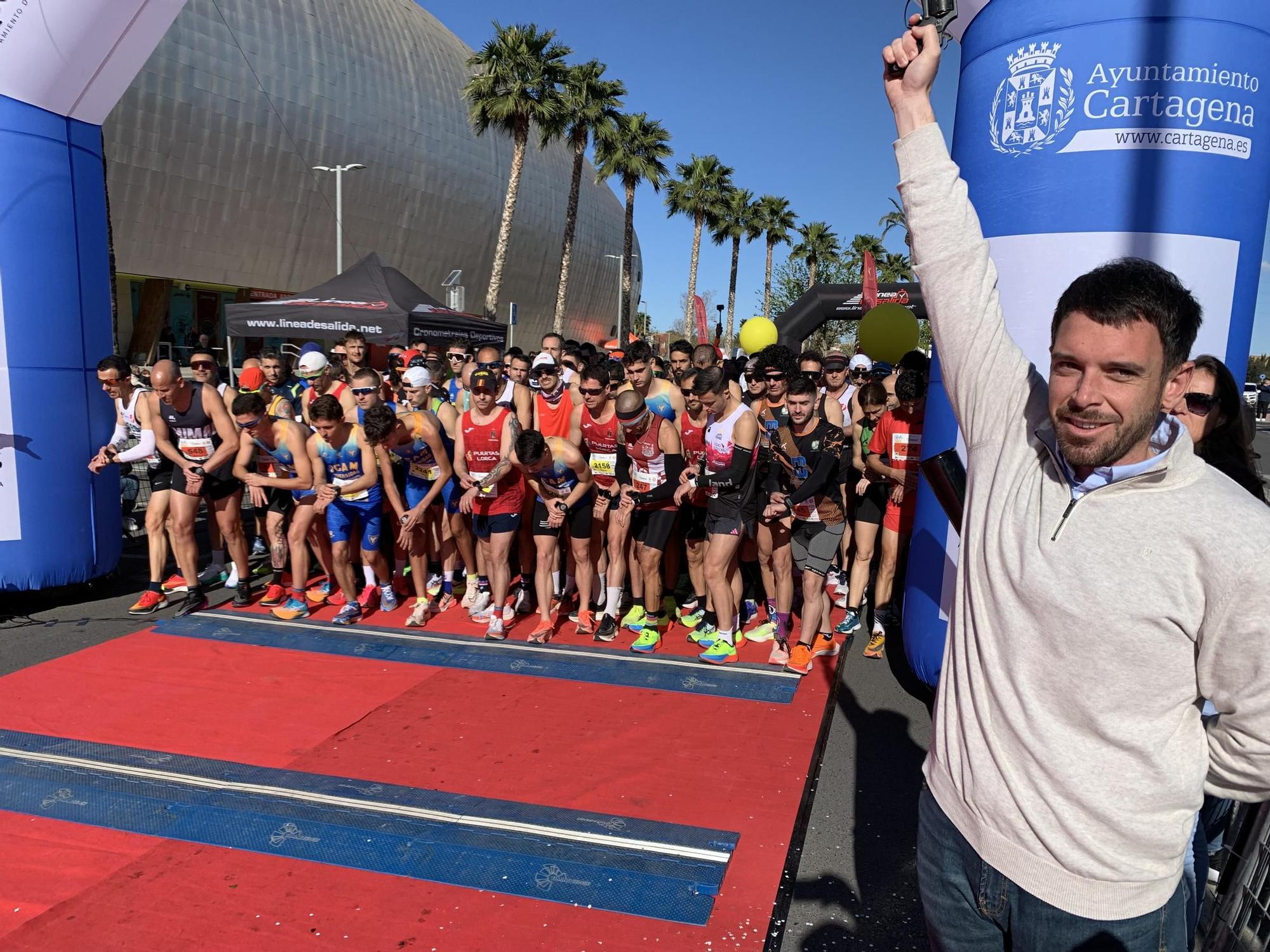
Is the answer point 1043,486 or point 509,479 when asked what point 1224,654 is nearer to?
point 1043,486

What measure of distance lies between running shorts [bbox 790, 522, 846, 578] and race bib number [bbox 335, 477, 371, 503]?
3.35 metres

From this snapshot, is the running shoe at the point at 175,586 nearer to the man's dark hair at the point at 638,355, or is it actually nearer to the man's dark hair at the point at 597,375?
the man's dark hair at the point at 597,375

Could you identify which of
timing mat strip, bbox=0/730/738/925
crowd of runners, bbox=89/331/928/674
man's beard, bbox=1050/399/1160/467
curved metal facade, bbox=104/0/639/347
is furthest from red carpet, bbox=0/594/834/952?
curved metal facade, bbox=104/0/639/347

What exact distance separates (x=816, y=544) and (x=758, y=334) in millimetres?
7846

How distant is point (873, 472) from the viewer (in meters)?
6.38

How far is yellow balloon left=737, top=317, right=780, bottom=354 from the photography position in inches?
510

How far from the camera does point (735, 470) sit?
17.9 ft

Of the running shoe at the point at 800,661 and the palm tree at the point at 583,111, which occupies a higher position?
the palm tree at the point at 583,111

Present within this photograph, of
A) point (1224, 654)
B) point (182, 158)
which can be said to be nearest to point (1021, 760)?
point (1224, 654)

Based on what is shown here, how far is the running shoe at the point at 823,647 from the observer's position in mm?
5828

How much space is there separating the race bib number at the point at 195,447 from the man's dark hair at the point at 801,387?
4813 mm

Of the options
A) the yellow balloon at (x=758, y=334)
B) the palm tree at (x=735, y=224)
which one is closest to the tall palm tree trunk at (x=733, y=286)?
the palm tree at (x=735, y=224)

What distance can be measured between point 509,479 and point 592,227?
6285cm

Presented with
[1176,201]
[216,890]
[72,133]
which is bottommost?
[216,890]
